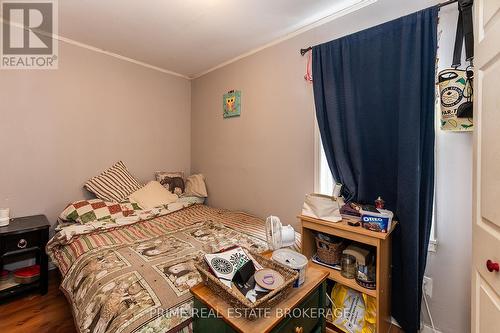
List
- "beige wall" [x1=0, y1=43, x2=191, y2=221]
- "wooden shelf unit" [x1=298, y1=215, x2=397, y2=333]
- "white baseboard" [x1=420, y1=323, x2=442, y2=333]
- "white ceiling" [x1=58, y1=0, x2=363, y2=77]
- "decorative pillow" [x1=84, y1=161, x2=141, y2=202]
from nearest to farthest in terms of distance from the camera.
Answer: "wooden shelf unit" [x1=298, y1=215, x2=397, y2=333], "white baseboard" [x1=420, y1=323, x2=442, y2=333], "white ceiling" [x1=58, y1=0, x2=363, y2=77], "beige wall" [x1=0, y1=43, x2=191, y2=221], "decorative pillow" [x1=84, y1=161, x2=141, y2=202]

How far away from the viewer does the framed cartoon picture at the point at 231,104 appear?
8.94 ft

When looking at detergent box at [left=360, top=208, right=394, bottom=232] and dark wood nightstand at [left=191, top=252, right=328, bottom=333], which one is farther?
detergent box at [left=360, top=208, right=394, bottom=232]

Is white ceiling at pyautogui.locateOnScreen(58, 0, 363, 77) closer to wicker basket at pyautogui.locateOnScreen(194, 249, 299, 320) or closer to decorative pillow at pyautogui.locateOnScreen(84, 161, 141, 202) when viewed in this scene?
decorative pillow at pyautogui.locateOnScreen(84, 161, 141, 202)

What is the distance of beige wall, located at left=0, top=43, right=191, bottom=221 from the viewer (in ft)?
7.09

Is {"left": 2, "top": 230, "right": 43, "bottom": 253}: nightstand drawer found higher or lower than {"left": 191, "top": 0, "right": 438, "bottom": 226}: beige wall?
lower

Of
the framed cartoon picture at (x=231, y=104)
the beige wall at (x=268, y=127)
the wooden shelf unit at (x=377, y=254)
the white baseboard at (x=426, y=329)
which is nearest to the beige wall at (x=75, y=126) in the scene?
the beige wall at (x=268, y=127)

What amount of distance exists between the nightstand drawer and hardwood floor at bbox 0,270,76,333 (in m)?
0.47

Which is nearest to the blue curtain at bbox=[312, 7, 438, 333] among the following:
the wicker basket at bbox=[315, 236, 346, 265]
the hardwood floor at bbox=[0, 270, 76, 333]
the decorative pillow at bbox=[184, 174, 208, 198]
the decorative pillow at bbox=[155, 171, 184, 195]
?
the wicker basket at bbox=[315, 236, 346, 265]

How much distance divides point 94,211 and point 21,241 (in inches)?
21.8

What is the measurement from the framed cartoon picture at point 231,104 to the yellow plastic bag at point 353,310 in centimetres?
210

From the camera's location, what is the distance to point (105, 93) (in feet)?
8.84

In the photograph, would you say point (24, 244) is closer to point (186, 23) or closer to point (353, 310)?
point (186, 23)

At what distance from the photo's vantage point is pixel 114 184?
8.52ft

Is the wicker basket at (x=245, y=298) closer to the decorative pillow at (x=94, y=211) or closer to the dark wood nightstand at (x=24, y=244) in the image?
the decorative pillow at (x=94, y=211)
